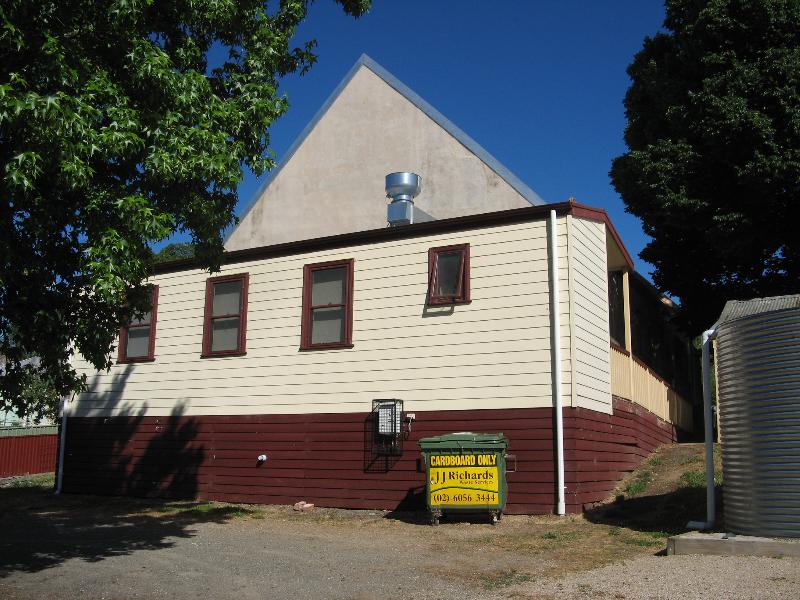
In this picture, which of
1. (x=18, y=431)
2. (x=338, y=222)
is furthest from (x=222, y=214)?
(x=18, y=431)

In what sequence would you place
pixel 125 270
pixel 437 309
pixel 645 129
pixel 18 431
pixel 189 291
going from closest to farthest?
pixel 125 270 < pixel 437 309 < pixel 189 291 < pixel 645 129 < pixel 18 431

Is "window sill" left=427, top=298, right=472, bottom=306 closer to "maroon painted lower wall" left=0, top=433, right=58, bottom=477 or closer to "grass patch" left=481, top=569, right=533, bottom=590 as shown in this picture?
"grass patch" left=481, top=569, right=533, bottom=590

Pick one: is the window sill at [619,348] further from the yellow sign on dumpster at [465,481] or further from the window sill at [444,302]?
the yellow sign on dumpster at [465,481]

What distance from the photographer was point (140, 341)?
17.4 meters

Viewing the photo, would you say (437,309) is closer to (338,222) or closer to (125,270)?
(125,270)

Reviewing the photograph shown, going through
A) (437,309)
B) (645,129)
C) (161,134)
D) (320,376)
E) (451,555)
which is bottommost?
(451,555)

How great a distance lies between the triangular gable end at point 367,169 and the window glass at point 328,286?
7961mm

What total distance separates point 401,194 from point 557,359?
6.70 m

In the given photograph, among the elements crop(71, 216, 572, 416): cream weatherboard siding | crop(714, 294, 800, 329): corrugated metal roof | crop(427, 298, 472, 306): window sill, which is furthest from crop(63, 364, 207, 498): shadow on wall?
crop(714, 294, 800, 329): corrugated metal roof

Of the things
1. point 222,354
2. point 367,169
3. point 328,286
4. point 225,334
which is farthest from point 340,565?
point 367,169

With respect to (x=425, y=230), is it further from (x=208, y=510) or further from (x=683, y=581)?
(x=683, y=581)

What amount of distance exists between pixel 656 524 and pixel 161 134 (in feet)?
27.3

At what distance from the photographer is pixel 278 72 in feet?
35.7

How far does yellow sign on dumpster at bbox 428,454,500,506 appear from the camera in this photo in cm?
1188
